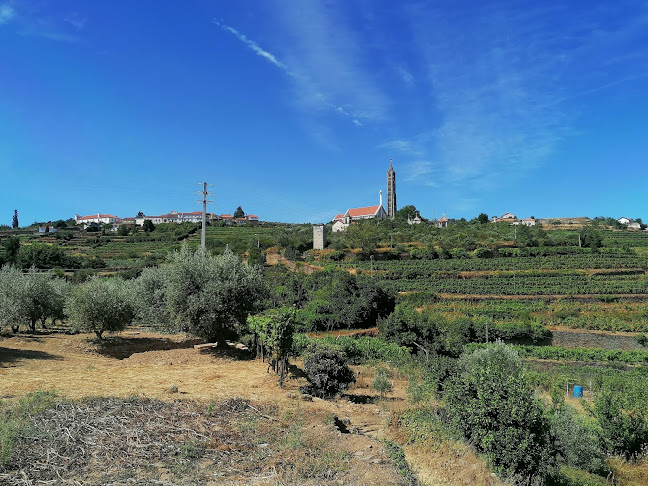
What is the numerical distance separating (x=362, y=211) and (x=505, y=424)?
4707 inches

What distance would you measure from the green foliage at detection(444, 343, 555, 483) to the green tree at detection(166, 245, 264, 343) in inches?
402

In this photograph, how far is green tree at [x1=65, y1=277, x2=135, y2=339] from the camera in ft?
65.7

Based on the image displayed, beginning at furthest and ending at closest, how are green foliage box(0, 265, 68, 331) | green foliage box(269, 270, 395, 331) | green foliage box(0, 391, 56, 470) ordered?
green foliage box(269, 270, 395, 331) → green foliage box(0, 265, 68, 331) → green foliage box(0, 391, 56, 470)

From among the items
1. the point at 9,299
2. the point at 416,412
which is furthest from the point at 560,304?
the point at 9,299

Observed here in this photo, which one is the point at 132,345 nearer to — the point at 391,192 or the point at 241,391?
the point at 241,391

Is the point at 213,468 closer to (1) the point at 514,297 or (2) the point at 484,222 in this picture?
(1) the point at 514,297

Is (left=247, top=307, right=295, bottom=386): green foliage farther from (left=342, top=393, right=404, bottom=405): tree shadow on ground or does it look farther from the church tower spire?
the church tower spire

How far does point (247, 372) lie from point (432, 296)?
Answer: 38642mm

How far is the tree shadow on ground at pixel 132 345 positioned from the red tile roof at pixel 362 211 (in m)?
106

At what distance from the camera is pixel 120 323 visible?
21188 millimetres

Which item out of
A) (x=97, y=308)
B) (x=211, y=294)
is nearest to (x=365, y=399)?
(x=211, y=294)

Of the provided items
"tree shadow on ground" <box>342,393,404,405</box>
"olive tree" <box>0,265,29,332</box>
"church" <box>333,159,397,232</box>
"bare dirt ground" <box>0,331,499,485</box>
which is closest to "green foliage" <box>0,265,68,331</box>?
"olive tree" <box>0,265,29,332</box>

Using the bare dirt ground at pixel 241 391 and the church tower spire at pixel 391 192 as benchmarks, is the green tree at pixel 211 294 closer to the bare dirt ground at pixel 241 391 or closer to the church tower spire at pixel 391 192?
the bare dirt ground at pixel 241 391

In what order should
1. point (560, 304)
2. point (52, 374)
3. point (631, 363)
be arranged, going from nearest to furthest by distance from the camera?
point (52, 374), point (631, 363), point (560, 304)
